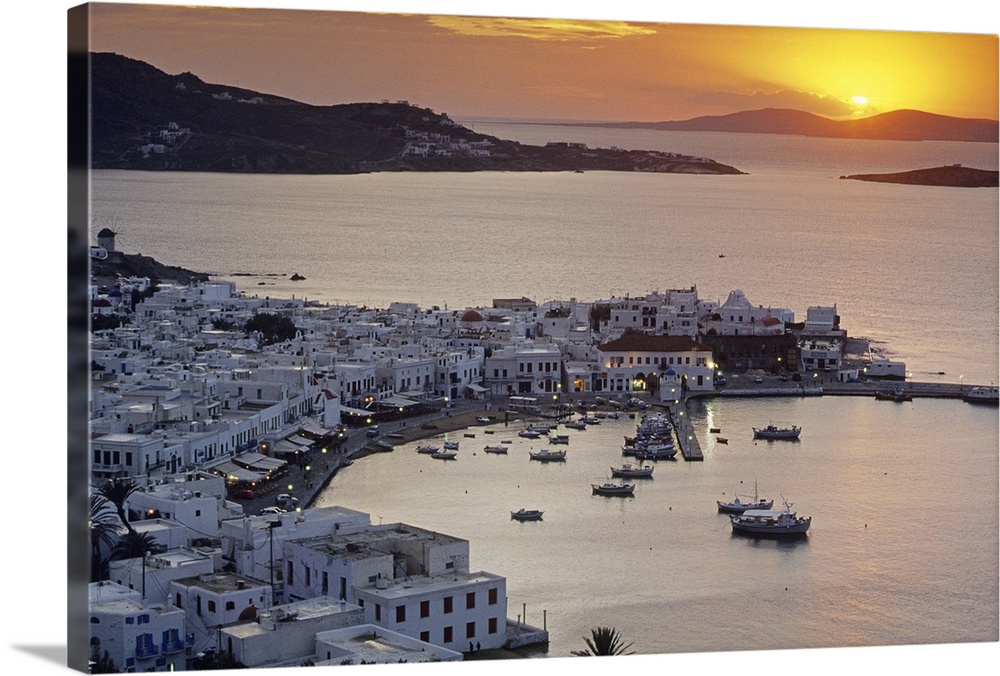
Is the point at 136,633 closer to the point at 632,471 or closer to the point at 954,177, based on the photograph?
the point at 954,177

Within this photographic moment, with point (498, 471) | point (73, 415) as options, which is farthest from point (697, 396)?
point (73, 415)

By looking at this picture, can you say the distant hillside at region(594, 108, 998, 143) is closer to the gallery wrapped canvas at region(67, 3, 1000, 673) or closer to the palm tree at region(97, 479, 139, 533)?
the gallery wrapped canvas at region(67, 3, 1000, 673)

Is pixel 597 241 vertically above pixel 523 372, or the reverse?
pixel 597 241

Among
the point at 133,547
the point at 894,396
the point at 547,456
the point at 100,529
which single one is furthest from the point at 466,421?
the point at 100,529

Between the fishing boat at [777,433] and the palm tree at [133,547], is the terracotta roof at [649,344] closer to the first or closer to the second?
the fishing boat at [777,433]

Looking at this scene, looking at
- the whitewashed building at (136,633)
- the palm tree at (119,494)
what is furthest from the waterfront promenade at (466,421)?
the whitewashed building at (136,633)

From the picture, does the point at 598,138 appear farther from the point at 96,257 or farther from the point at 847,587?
the point at 96,257
